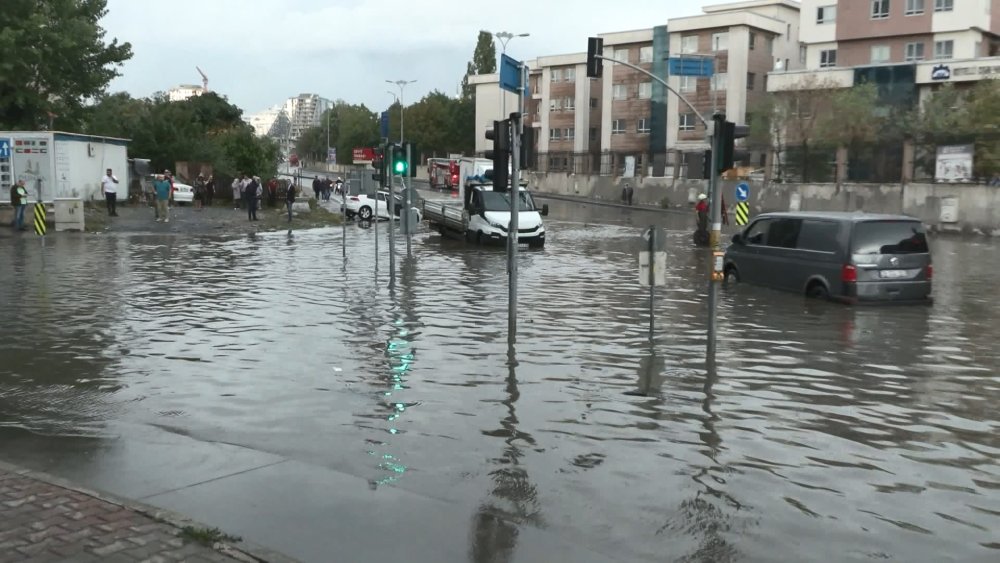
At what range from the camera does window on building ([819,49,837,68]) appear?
2680 inches

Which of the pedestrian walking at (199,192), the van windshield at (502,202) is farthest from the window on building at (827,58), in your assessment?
the van windshield at (502,202)

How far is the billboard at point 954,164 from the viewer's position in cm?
4522

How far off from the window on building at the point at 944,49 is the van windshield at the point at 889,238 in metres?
52.1

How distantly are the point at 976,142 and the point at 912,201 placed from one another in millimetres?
4016

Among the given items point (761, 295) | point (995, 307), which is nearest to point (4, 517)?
point (761, 295)

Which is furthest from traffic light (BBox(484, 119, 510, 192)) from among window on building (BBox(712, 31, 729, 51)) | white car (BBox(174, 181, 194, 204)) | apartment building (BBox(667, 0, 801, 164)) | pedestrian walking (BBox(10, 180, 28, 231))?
window on building (BBox(712, 31, 729, 51))

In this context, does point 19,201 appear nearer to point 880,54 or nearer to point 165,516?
point 165,516

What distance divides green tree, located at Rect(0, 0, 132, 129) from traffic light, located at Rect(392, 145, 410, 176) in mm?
23514

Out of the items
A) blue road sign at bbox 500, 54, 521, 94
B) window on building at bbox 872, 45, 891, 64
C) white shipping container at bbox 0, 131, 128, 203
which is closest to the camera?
blue road sign at bbox 500, 54, 521, 94

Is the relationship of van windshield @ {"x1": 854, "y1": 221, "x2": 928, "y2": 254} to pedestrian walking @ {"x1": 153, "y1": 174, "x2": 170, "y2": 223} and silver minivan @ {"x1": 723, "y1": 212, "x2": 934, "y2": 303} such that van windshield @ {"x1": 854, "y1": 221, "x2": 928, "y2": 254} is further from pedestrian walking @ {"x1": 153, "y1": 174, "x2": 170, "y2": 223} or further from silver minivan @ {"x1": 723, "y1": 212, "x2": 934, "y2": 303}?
pedestrian walking @ {"x1": 153, "y1": 174, "x2": 170, "y2": 223}

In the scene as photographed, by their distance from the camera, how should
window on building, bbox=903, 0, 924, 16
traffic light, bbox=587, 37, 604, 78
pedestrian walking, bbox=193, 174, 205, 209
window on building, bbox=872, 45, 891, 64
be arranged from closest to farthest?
traffic light, bbox=587, 37, 604, 78 < pedestrian walking, bbox=193, 174, 205, 209 < window on building, bbox=903, 0, 924, 16 < window on building, bbox=872, 45, 891, 64

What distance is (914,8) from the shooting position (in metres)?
63.1

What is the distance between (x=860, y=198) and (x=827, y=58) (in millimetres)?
22050

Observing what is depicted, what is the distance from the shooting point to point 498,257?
89.8 ft
